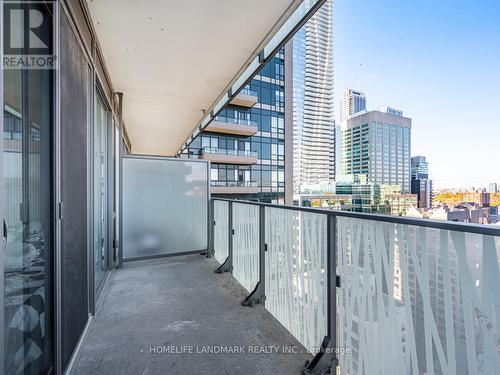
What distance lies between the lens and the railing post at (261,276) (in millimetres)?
2344

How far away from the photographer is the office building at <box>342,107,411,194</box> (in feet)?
19.1

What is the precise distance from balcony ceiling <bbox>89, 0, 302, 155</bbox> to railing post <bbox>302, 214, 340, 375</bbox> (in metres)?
1.65

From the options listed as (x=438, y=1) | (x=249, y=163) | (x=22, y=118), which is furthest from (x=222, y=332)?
(x=249, y=163)

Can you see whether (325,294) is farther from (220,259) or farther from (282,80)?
(282,80)

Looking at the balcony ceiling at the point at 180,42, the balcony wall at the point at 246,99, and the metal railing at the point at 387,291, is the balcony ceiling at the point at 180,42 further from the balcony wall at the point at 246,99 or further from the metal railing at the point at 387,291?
the balcony wall at the point at 246,99

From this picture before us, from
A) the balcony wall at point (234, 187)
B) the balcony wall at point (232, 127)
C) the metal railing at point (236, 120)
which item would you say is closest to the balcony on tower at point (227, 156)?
the balcony wall at point (232, 127)

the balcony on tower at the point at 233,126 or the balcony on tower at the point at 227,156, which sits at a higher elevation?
the balcony on tower at the point at 233,126

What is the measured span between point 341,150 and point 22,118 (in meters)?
8.71

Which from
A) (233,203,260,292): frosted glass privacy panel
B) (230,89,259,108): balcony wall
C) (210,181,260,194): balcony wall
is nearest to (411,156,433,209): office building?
(233,203,260,292): frosted glass privacy panel

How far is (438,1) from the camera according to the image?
249 inches

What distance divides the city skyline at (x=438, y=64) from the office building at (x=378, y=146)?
1.39 ft

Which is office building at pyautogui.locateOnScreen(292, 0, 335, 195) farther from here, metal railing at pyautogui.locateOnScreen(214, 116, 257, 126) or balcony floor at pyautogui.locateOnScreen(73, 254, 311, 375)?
balcony floor at pyautogui.locateOnScreen(73, 254, 311, 375)

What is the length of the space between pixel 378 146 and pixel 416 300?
21.4 feet

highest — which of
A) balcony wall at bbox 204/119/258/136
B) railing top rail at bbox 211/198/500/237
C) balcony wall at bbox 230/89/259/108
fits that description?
balcony wall at bbox 230/89/259/108
